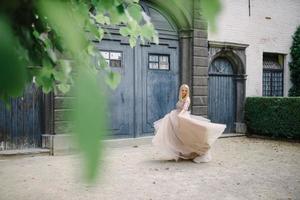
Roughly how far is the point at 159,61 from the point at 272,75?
213 inches

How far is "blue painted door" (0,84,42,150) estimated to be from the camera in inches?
354

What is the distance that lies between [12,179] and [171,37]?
6.70 metres

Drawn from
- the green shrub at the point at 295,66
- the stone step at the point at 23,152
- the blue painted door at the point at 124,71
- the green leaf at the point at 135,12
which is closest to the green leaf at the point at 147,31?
the green leaf at the point at 135,12

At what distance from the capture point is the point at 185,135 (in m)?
8.09

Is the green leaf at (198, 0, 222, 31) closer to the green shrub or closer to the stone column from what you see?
the stone column

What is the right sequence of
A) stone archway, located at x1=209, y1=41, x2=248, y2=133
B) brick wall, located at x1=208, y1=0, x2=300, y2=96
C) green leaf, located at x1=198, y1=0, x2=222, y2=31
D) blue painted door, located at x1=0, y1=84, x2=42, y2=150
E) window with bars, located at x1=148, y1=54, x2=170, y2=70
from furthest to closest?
brick wall, located at x1=208, y1=0, x2=300, y2=96 < stone archway, located at x1=209, y1=41, x2=248, y2=133 < window with bars, located at x1=148, y1=54, x2=170, y2=70 < blue painted door, located at x1=0, y1=84, x2=42, y2=150 < green leaf, located at x1=198, y1=0, x2=222, y2=31

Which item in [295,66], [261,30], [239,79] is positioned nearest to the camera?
[239,79]

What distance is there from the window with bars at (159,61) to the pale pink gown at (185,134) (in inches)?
132

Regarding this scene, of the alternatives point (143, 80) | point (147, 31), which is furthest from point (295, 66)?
point (147, 31)

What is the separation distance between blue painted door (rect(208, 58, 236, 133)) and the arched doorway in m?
1.68

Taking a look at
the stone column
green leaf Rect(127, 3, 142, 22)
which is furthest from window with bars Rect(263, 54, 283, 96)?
green leaf Rect(127, 3, 142, 22)

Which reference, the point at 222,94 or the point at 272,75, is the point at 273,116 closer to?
the point at 222,94

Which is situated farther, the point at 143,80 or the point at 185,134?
the point at 143,80

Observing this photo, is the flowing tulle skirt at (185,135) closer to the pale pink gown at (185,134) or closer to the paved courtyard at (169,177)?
the pale pink gown at (185,134)
